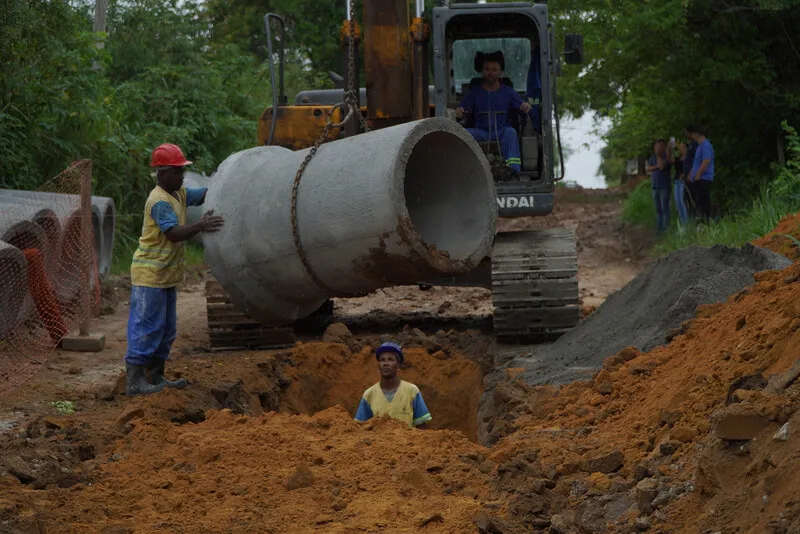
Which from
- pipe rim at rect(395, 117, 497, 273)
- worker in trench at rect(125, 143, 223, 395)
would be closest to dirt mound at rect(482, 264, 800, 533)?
pipe rim at rect(395, 117, 497, 273)

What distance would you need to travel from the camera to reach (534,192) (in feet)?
33.3

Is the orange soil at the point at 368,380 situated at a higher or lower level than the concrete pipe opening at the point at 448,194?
lower

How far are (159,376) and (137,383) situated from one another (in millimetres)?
265

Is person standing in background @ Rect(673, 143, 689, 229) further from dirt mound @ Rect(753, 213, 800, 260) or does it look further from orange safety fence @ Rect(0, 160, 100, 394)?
orange safety fence @ Rect(0, 160, 100, 394)

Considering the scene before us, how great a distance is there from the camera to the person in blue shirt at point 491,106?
1023cm

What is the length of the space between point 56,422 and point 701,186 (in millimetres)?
11442

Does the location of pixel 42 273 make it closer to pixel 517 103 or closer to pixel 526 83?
pixel 517 103

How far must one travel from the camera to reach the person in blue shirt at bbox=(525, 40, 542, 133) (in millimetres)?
10531

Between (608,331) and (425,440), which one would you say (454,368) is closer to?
(608,331)

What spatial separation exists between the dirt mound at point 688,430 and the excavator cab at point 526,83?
8.86 ft

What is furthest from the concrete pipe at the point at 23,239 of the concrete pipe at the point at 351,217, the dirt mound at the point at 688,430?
the dirt mound at the point at 688,430

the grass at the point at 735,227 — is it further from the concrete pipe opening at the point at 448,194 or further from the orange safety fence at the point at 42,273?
the orange safety fence at the point at 42,273

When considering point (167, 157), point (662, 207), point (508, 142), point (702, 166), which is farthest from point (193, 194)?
point (662, 207)

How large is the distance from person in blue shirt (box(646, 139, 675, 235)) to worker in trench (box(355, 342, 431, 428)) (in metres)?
10.9
